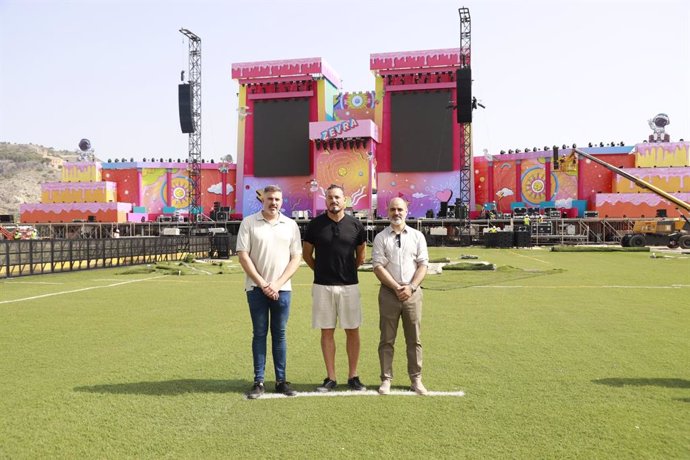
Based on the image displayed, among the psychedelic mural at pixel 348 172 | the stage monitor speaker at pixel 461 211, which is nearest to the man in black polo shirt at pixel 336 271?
the stage monitor speaker at pixel 461 211

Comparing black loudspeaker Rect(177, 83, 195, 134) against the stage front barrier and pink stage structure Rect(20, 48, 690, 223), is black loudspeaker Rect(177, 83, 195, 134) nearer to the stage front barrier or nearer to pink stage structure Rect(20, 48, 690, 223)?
pink stage structure Rect(20, 48, 690, 223)

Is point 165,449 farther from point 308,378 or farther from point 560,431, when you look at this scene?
point 560,431

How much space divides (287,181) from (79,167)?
2349 cm

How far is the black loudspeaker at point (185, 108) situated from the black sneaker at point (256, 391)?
53.3 meters

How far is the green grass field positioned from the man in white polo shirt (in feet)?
1.11

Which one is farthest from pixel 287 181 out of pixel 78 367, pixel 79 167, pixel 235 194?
pixel 78 367

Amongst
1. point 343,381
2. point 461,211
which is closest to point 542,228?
point 461,211

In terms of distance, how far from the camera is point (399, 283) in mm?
5445

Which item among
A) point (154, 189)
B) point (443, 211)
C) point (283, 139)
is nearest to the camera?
point (443, 211)

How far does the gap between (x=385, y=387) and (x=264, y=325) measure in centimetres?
121

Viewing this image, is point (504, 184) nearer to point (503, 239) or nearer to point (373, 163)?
point (373, 163)

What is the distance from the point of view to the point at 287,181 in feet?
196

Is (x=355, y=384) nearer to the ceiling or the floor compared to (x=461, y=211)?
nearer to the floor

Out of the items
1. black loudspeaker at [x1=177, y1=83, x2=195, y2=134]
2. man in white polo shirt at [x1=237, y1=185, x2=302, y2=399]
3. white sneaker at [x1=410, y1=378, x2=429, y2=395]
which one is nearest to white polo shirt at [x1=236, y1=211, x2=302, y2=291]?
man in white polo shirt at [x1=237, y1=185, x2=302, y2=399]
